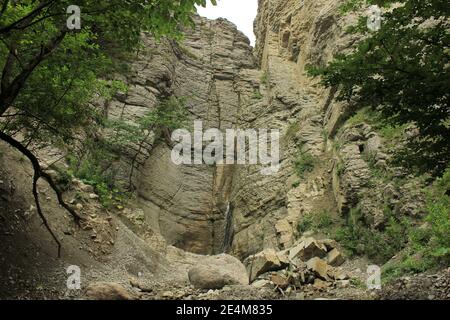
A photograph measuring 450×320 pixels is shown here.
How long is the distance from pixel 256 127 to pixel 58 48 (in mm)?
20737

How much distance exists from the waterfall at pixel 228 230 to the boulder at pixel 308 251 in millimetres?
9453

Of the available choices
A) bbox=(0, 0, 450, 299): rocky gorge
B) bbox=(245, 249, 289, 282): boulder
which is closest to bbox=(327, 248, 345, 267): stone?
bbox=(0, 0, 450, 299): rocky gorge

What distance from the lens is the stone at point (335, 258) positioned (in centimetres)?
1339

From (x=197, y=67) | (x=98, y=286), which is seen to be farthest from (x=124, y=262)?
(x=197, y=67)

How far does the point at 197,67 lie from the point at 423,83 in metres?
29.3

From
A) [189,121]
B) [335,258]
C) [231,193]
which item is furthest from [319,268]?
[189,121]

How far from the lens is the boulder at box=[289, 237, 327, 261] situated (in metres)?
13.2

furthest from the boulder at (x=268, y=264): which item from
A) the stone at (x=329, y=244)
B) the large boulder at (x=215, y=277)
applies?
the stone at (x=329, y=244)

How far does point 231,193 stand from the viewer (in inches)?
1057

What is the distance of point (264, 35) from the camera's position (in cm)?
3619

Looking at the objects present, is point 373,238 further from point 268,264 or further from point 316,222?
point 268,264

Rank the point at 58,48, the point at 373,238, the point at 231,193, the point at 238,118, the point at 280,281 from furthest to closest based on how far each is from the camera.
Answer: the point at 238,118 → the point at 231,193 → the point at 373,238 → the point at 280,281 → the point at 58,48

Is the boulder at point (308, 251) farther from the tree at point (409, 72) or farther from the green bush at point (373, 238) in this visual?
the tree at point (409, 72)

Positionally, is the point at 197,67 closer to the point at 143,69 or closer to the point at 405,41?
the point at 143,69
